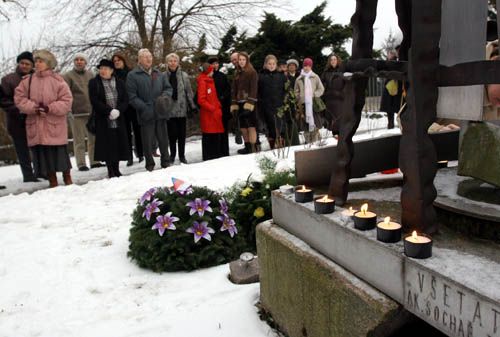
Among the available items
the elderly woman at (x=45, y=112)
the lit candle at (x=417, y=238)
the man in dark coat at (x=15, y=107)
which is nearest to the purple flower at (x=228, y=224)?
the lit candle at (x=417, y=238)

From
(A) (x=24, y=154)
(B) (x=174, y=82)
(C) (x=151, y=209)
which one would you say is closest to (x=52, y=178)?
(A) (x=24, y=154)

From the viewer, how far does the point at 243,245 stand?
374cm

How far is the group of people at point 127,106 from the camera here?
20.9 feet

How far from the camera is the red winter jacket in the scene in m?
7.91

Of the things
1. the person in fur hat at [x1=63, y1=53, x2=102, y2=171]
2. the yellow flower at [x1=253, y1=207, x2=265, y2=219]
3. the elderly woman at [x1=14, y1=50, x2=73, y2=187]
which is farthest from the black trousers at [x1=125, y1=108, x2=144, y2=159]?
Result: the yellow flower at [x1=253, y1=207, x2=265, y2=219]

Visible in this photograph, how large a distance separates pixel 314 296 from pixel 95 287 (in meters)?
1.88

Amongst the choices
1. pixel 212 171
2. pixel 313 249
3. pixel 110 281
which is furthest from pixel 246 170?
pixel 313 249

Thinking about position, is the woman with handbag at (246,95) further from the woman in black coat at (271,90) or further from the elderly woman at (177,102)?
the elderly woman at (177,102)

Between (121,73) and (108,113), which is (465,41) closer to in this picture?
(108,113)

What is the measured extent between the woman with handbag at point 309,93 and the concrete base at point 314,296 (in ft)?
21.8

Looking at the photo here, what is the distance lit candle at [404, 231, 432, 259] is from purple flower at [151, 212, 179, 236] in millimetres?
2277

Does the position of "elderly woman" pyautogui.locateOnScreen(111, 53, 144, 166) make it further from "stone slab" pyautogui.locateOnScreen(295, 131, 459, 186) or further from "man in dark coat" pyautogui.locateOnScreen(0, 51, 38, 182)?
"stone slab" pyautogui.locateOnScreen(295, 131, 459, 186)

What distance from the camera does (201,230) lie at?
3.55m

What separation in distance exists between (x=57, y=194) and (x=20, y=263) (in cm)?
211
